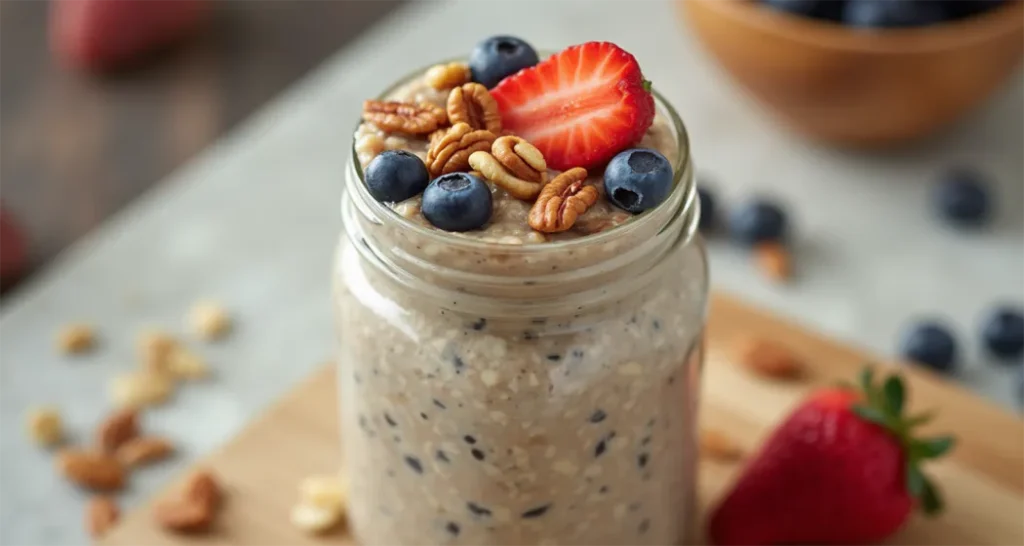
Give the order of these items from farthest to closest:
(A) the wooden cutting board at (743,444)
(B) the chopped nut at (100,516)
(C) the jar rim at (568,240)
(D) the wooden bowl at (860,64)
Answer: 1. (D) the wooden bowl at (860,64)
2. (B) the chopped nut at (100,516)
3. (A) the wooden cutting board at (743,444)
4. (C) the jar rim at (568,240)

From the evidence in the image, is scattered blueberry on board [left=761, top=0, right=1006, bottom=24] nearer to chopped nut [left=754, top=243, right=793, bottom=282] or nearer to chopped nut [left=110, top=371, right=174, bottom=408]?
chopped nut [left=754, top=243, right=793, bottom=282]

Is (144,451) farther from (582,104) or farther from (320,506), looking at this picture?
(582,104)

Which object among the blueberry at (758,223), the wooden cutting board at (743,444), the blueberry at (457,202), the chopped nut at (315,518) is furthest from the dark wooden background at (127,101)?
the blueberry at (457,202)

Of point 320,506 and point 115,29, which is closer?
point 320,506

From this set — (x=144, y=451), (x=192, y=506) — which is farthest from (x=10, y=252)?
(x=192, y=506)

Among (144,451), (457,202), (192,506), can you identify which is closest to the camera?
(457,202)

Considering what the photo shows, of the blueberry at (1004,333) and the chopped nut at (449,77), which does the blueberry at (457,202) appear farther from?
the blueberry at (1004,333)
